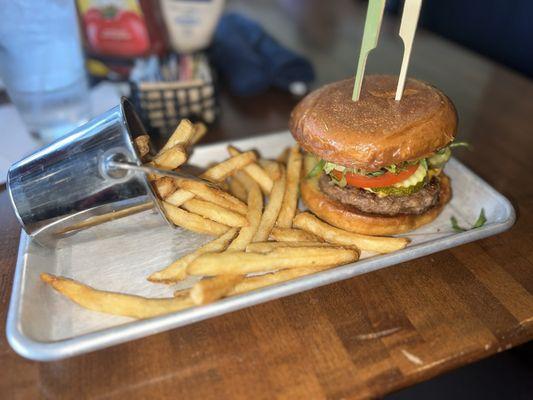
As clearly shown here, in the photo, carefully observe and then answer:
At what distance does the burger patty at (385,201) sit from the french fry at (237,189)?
489mm

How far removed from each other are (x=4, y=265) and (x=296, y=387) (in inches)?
59.3

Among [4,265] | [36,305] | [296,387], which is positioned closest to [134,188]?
[36,305]

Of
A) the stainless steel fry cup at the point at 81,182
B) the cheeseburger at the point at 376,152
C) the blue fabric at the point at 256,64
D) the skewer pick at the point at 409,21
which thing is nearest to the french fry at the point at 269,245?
the cheeseburger at the point at 376,152

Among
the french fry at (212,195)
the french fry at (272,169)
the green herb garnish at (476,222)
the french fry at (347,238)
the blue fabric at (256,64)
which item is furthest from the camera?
the blue fabric at (256,64)

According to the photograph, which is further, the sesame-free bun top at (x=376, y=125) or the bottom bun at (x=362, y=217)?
the bottom bun at (x=362, y=217)

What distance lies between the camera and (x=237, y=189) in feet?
7.60

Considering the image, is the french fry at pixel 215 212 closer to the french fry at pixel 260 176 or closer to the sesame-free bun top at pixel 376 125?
the french fry at pixel 260 176

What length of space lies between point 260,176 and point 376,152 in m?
0.66

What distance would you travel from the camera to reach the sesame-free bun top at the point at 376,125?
1.84 metres

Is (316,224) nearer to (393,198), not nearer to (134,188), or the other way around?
(393,198)

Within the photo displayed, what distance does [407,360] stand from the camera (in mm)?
1493

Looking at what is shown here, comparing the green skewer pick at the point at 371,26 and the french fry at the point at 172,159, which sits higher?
the green skewer pick at the point at 371,26

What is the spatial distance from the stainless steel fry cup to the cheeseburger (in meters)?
0.85

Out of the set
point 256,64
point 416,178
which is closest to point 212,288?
point 416,178
